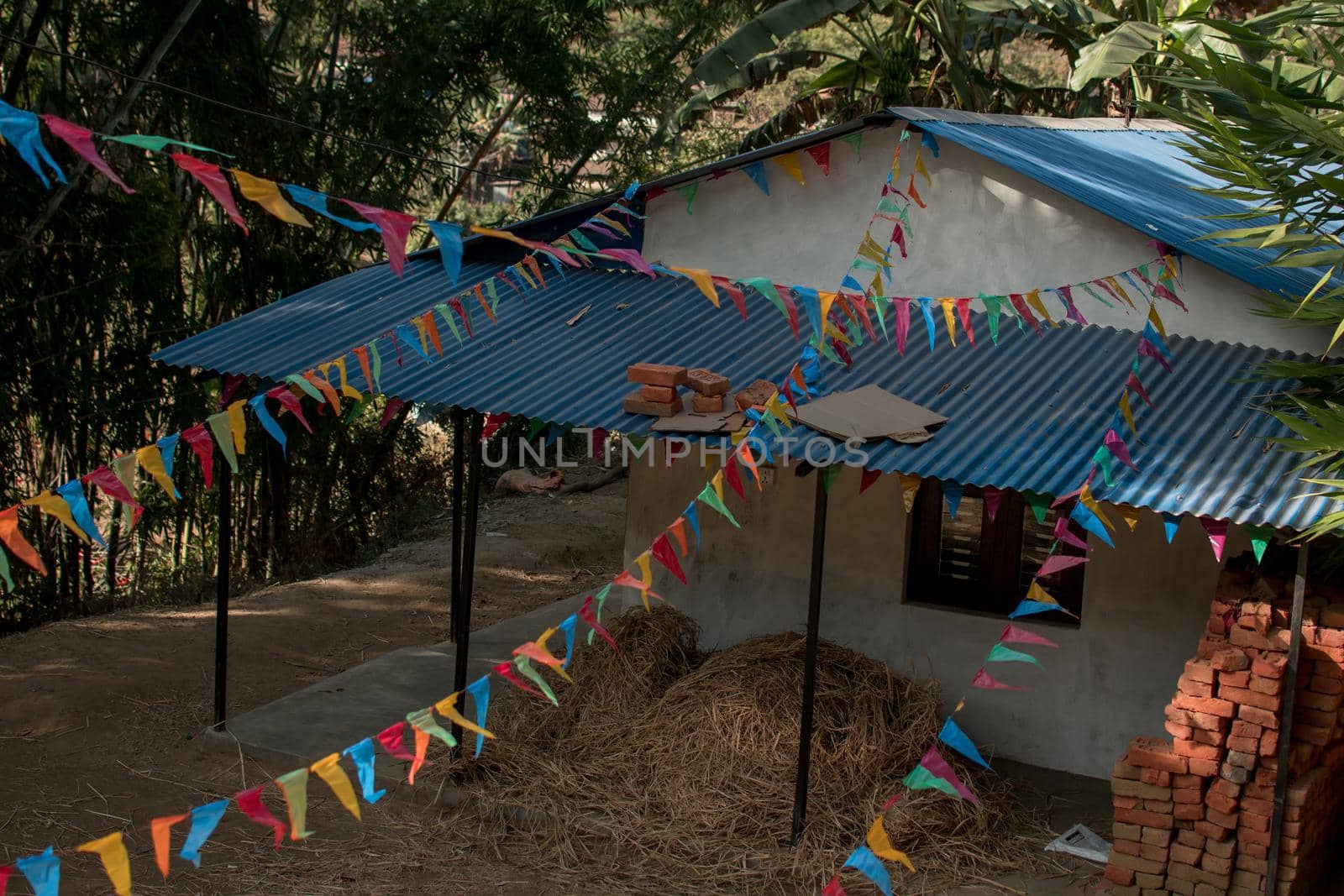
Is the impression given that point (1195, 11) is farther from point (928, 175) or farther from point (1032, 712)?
point (1032, 712)

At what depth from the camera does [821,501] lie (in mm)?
6418

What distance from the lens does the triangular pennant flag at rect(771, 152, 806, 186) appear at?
8.15m

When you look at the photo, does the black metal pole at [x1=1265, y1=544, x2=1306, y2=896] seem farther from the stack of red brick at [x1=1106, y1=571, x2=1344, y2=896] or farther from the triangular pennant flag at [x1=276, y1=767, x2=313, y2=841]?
the triangular pennant flag at [x1=276, y1=767, x2=313, y2=841]

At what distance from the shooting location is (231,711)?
8.88 metres

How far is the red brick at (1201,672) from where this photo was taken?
6059 mm

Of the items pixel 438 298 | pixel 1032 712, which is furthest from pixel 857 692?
pixel 438 298

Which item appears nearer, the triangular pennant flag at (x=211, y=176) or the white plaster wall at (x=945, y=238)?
the triangular pennant flag at (x=211, y=176)

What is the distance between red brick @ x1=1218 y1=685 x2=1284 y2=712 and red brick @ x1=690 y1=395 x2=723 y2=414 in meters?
2.75

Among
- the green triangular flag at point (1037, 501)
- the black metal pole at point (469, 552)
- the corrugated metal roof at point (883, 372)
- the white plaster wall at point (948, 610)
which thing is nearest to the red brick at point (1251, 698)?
the corrugated metal roof at point (883, 372)

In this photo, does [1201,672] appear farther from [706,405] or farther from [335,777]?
[335,777]

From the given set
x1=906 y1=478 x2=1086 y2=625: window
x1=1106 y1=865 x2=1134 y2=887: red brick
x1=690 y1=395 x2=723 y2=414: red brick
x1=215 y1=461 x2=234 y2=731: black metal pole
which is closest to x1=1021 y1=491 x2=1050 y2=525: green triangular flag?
x1=690 y1=395 x2=723 y2=414: red brick

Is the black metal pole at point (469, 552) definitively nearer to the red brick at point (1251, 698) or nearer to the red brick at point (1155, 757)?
the red brick at point (1155, 757)

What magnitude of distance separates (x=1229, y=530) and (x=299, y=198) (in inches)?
221

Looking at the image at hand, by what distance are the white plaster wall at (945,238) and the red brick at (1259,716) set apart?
2.16 metres
